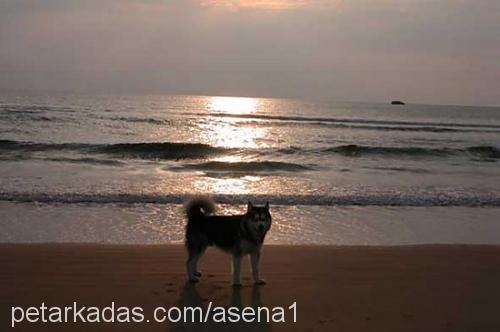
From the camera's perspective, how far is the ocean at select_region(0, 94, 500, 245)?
980cm

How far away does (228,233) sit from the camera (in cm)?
629

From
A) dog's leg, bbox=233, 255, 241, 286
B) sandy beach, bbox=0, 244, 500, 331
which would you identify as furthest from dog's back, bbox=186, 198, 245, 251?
sandy beach, bbox=0, 244, 500, 331

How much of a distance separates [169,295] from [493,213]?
28.8ft

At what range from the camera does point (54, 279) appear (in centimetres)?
626

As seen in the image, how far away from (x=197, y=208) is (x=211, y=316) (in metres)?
1.56

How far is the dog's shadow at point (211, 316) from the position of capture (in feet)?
16.3

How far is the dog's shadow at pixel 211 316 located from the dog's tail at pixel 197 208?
0.81m

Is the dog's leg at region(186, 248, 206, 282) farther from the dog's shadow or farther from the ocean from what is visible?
the ocean

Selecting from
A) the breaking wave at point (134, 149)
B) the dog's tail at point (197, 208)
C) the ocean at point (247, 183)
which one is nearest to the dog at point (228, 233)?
the dog's tail at point (197, 208)

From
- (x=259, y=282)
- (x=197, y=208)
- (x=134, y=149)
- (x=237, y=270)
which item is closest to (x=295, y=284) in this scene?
(x=259, y=282)

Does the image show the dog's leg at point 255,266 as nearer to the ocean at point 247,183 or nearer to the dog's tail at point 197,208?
the dog's tail at point 197,208

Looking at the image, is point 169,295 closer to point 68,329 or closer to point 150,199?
point 68,329

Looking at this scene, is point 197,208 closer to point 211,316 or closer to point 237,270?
point 237,270

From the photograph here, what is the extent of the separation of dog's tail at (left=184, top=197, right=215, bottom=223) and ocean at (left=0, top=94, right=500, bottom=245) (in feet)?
7.84
